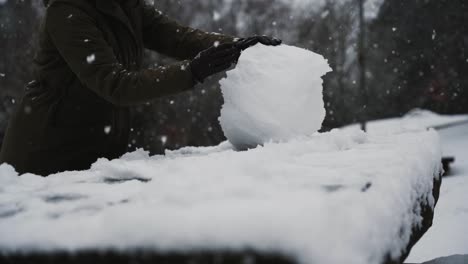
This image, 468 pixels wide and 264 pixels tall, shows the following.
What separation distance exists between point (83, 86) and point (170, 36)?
623mm

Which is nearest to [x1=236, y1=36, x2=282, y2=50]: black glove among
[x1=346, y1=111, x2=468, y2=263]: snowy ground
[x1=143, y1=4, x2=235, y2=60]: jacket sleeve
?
[x1=143, y1=4, x2=235, y2=60]: jacket sleeve

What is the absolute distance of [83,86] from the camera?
2188 millimetres

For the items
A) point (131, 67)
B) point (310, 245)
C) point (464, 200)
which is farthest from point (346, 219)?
point (464, 200)

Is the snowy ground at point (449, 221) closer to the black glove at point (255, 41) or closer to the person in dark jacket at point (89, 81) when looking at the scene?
the black glove at point (255, 41)

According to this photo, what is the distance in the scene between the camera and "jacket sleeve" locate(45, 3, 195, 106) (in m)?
1.89

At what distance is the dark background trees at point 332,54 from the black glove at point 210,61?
7123 millimetres

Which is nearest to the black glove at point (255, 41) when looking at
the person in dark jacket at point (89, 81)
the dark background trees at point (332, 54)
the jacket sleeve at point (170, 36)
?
the person in dark jacket at point (89, 81)

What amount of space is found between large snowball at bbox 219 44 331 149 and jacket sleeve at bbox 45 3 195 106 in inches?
10.9

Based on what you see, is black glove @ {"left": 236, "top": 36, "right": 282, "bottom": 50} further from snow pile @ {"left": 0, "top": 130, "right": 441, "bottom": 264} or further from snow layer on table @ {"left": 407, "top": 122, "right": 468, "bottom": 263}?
snow layer on table @ {"left": 407, "top": 122, "right": 468, "bottom": 263}

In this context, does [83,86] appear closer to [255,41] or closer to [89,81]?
[89,81]

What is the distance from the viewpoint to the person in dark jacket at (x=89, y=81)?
1.91 metres

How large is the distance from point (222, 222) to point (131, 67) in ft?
5.28

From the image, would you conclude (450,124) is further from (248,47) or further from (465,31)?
(248,47)

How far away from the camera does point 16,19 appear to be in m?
8.75
